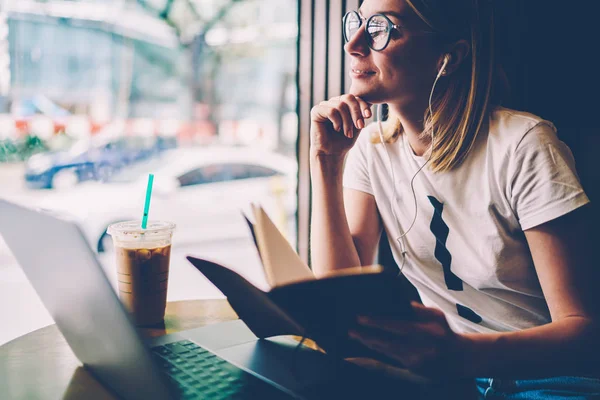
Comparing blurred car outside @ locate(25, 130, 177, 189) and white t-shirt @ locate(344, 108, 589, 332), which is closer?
white t-shirt @ locate(344, 108, 589, 332)

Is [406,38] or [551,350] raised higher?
[406,38]

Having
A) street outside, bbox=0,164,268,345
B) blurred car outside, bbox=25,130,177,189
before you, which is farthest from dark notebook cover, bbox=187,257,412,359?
blurred car outside, bbox=25,130,177,189

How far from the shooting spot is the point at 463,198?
1.08m

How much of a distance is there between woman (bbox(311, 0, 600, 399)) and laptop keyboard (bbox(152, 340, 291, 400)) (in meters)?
0.26

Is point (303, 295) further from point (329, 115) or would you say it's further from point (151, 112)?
point (151, 112)

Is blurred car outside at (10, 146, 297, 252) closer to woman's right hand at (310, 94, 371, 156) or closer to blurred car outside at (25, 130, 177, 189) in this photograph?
blurred car outside at (25, 130, 177, 189)

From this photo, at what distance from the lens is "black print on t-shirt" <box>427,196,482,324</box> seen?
1.11m

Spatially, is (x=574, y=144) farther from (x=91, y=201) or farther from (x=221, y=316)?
(x=91, y=201)

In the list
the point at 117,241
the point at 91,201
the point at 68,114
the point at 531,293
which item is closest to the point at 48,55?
the point at 68,114

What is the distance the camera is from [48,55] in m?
4.65

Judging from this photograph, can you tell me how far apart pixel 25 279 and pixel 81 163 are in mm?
2262

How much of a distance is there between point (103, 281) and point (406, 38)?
805 millimetres

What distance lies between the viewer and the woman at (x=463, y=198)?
839 mm

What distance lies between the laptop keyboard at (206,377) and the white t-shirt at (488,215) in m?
0.53
